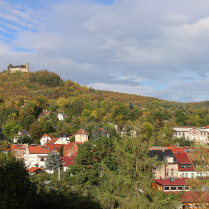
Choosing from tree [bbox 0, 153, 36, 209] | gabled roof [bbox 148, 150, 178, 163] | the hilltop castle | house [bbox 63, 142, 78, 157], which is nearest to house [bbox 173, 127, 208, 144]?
house [bbox 63, 142, 78, 157]

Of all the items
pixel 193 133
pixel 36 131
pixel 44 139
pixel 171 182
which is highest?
pixel 36 131

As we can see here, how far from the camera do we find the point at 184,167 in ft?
91.4

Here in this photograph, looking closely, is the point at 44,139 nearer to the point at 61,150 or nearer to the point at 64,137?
the point at 64,137

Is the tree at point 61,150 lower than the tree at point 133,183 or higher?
lower

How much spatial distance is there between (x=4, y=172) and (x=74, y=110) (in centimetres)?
6138

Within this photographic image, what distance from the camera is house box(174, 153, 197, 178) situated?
27.0 m

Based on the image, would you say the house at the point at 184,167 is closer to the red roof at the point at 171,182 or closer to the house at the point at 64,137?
the red roof at the point at 171,182

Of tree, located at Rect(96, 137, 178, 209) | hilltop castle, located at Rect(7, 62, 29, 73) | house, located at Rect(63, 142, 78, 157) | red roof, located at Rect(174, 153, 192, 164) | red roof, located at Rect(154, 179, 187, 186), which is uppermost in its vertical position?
hilltop castle, located at Rect(7, 62, 29, 73)

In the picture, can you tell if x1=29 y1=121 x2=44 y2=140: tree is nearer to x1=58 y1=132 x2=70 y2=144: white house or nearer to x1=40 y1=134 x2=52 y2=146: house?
x1=40 y1=134 x2=52 y2=146: house

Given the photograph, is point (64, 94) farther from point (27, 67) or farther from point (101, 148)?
point (101, 148)

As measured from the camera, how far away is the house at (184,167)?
2700cm

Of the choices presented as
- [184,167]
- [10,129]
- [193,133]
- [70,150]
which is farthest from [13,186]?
[193,133]

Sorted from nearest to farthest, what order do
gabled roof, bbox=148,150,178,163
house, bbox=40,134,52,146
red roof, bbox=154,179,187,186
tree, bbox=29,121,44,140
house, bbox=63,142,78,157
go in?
red roof, bbox=154,179,187,186 < gabled roof, bbox=148,150,178,163 < house, bbox=63,142,78,157 < house, bbox=40,134,52,146 < tree, bbox=29,121,44,140

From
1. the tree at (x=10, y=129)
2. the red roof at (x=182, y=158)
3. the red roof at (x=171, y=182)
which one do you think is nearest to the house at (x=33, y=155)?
the tree at (x=10, y=129)
